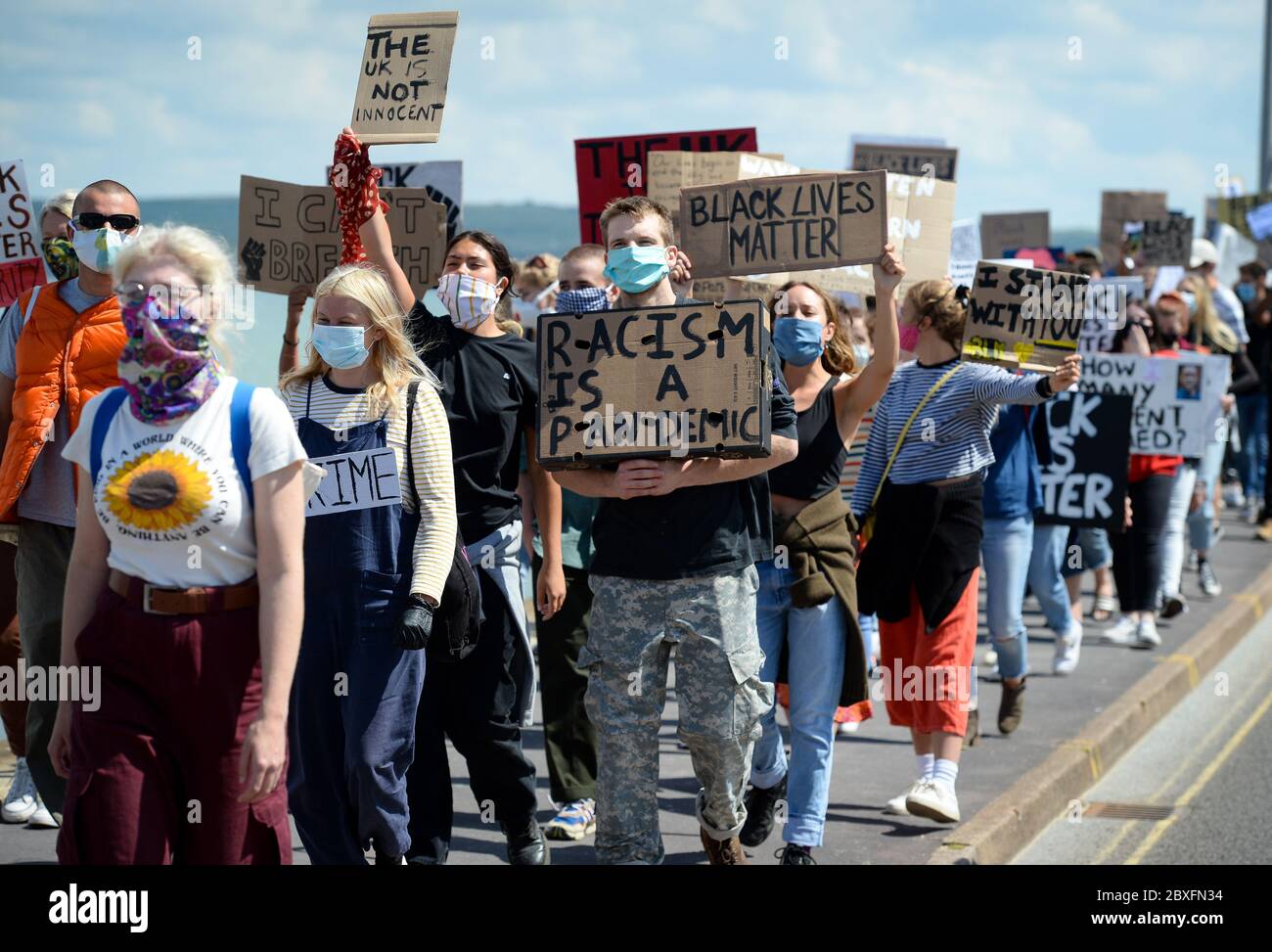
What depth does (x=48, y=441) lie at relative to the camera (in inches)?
223

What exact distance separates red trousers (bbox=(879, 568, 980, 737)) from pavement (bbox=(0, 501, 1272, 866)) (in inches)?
16.8

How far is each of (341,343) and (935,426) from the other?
307cm

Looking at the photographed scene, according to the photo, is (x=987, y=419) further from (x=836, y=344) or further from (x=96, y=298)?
(x=96, y=298)

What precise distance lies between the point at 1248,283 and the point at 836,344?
1538 cm

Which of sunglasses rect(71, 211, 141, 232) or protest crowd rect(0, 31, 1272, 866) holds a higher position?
sunglasses rect(71, 211, 141, 232)

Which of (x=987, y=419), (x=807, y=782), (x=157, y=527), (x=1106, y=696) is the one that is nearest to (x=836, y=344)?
(x=987, y=419)

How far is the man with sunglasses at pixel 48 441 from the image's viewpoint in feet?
18.4

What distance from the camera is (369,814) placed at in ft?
15.7

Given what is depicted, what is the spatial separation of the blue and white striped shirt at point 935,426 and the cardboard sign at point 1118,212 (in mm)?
10245

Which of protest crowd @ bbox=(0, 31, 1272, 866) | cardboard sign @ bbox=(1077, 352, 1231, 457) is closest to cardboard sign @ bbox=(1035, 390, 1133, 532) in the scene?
cardboard sign @ bbox=(1077, 352, 1231, 457)

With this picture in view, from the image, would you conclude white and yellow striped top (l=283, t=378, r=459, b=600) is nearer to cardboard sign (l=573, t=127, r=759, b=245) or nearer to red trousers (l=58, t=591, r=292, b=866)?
red trousers (l=58, t=591, r=292, b=866)

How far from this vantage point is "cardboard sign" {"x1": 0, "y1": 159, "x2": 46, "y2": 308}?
6984mm

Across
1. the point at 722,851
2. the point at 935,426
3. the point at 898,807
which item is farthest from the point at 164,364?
the point at 898,807

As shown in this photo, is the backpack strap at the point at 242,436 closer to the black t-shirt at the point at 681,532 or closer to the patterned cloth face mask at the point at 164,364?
the patterned cloth face mask at the point at 164,364
